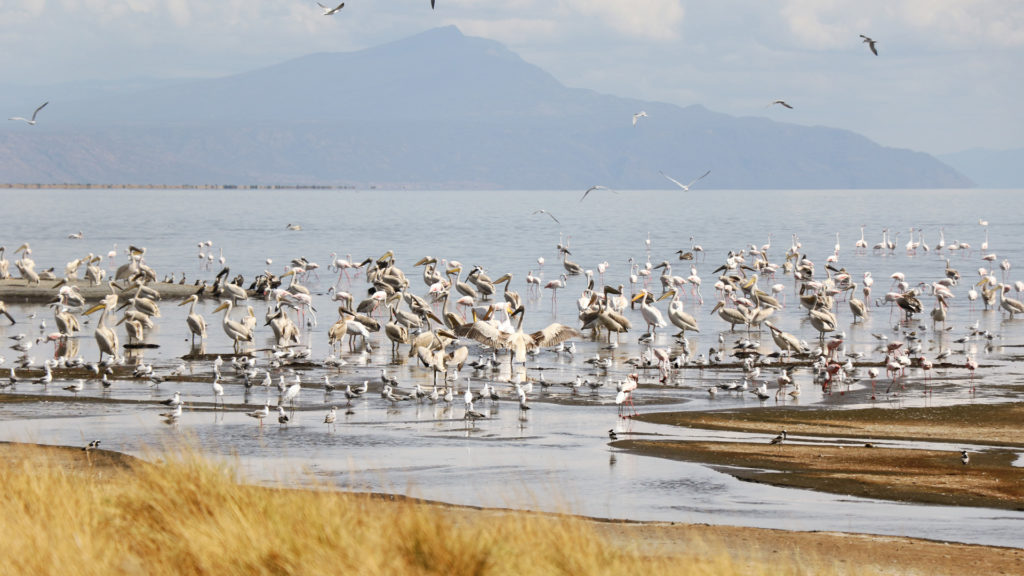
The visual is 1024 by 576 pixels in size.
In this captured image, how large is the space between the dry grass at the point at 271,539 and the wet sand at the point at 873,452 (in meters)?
3.30

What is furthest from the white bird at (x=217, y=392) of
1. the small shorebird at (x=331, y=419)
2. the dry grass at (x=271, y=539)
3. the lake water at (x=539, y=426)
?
the dry grass at (x=271, y=539)

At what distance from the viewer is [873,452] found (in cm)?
1352

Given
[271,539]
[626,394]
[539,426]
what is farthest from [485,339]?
[271,539]

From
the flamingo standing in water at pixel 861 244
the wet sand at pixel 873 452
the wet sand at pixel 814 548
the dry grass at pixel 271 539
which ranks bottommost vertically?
the wet sand at pixel 814 548

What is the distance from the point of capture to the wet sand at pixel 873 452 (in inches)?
465

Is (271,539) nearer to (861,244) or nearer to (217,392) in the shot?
(217,392)

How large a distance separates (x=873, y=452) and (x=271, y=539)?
26.1 ft

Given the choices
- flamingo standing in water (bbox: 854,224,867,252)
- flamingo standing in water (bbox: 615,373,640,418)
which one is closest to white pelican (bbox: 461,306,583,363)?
flamingo standing in water (bbox: 615,373,640,418)

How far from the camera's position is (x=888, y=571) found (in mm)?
9117

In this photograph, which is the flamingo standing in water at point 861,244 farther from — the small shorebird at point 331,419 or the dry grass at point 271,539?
the dry grass at point 271,539

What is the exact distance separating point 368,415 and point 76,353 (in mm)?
8890

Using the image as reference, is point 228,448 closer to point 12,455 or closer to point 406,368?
point 12,455

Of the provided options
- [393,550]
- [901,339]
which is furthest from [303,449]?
[901,339]

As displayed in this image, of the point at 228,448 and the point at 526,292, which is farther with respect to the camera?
the point at 526,292
